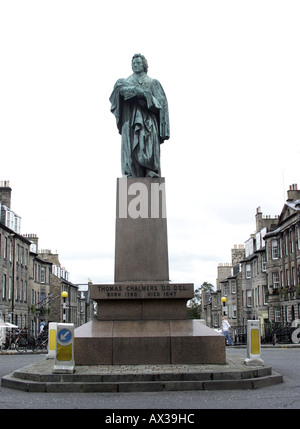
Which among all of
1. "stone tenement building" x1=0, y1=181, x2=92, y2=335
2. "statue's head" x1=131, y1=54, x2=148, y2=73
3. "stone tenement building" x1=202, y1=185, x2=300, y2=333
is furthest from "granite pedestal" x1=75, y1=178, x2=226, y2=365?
"stone tenement building" x1=202, y1=185, x2=300, y2=333

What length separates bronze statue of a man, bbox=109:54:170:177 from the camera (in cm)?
1466

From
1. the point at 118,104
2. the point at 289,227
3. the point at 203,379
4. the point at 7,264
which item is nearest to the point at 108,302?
the point at 203,379

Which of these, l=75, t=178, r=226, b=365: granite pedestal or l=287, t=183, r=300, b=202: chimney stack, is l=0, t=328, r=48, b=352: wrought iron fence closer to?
l=75, t=178, r=226, b=365: granite pedestal

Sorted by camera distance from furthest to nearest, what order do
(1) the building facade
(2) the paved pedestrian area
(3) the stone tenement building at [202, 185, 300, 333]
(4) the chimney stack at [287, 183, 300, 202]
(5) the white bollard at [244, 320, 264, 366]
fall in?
(4) the chimney stack at [287, 183, 300, 202] → (3) the stone tenement building at [202, 185, 300, 333] → (1) the building facade → (5) the white bollard at [244, 320, 264, 366] → (2) the paved pedestrian area

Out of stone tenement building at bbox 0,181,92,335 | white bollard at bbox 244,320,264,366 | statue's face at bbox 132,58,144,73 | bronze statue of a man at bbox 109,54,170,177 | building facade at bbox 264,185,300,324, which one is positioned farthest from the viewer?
building facade at bbox 264,185,300,324

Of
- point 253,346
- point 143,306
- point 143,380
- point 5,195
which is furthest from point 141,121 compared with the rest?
point 5,195

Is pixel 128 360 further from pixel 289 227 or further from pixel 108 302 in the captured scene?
pixel 289 227

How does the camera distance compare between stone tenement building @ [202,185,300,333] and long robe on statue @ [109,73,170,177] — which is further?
stone tenement building @ [202,185,300,333]

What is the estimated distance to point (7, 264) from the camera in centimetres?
4853

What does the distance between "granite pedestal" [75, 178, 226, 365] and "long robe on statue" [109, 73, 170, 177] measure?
1.76 ft

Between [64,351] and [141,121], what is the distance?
708 cm
